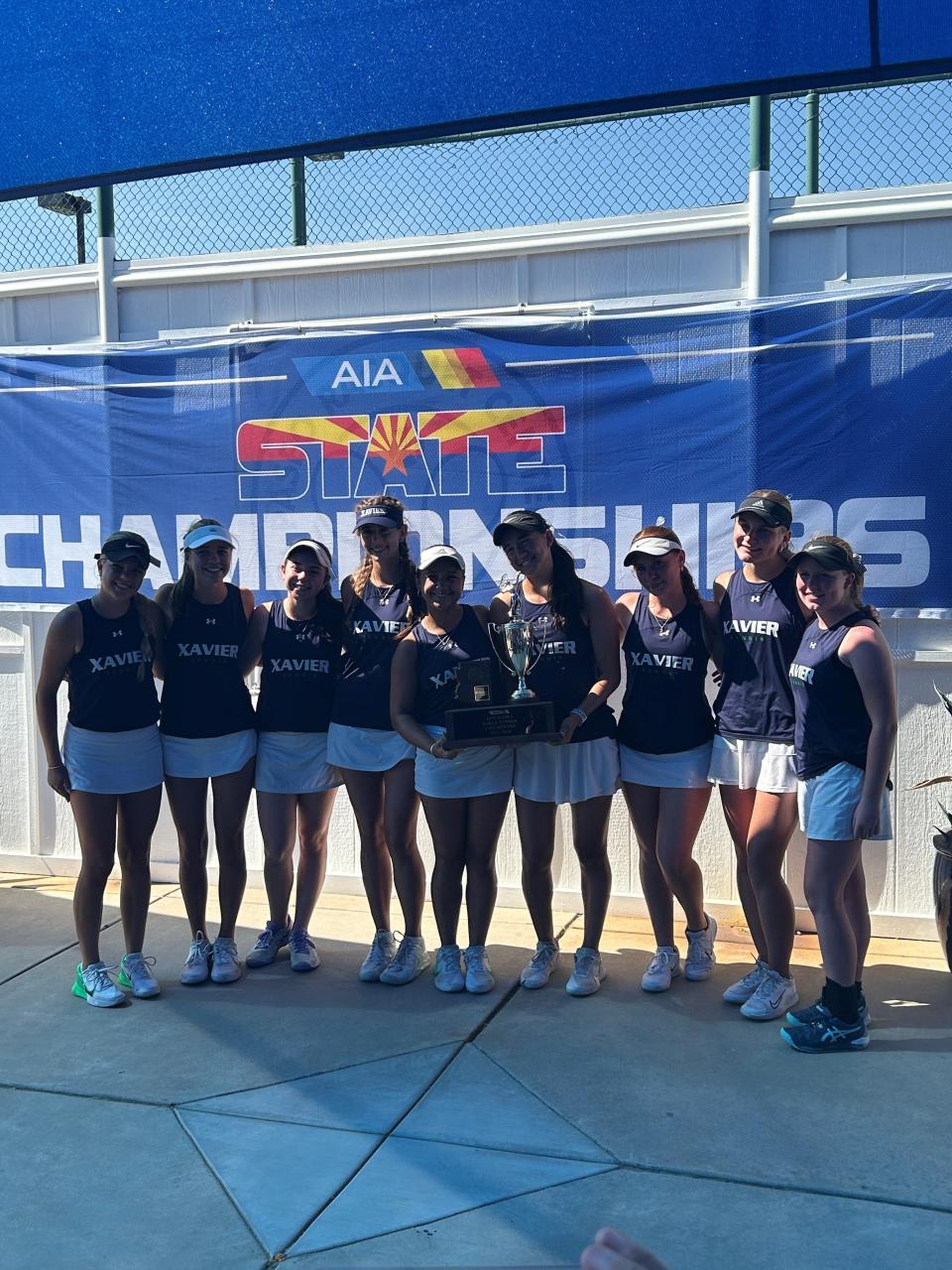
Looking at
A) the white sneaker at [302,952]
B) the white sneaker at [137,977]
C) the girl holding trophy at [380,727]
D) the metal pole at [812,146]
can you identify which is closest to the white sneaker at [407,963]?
the girl holding trophy at [380,727]

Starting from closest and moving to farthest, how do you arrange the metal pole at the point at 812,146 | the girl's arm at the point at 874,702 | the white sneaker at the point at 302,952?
the girl's arm at the point at 874,702
the white sneaker at the point at 302,952
the metal pole at the point at 812,146

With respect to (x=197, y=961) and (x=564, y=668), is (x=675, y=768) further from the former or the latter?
(x=197, y=961)

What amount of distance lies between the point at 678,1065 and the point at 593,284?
328 cm

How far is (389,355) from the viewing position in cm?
571

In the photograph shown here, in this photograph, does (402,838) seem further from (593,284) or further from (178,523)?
(593,284)

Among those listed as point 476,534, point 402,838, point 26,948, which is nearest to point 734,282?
point 476,534

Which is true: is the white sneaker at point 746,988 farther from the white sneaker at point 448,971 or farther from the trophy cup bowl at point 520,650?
the trophy cup bowl at point 520,650

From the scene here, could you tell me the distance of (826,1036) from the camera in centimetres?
411

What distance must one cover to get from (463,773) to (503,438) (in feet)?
5.55

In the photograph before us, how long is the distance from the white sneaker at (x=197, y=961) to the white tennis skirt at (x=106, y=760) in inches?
27.8

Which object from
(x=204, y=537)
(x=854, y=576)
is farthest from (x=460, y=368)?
(x=854, y=576)

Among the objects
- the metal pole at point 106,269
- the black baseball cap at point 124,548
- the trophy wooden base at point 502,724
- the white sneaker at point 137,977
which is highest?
the metal pole at point 106,269

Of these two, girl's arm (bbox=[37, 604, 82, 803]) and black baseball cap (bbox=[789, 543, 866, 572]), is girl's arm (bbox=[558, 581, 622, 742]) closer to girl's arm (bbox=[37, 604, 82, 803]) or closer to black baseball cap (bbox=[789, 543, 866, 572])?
black baseball cap (bbox=[789, 543, 866, 572])

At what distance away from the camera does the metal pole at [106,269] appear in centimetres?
616
